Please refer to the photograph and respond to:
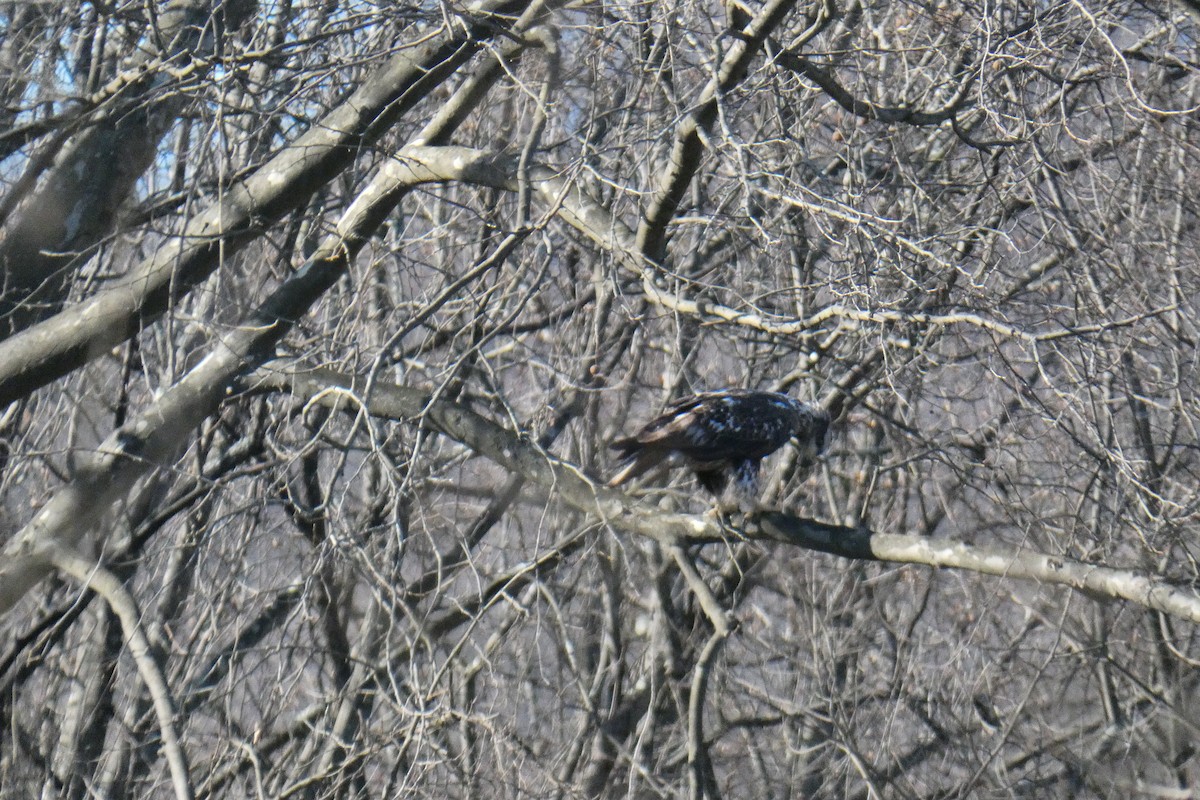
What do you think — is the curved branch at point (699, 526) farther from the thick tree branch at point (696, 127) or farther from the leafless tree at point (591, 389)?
the thick tree branch at point (696, 127)

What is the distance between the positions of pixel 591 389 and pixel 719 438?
1.85 feet

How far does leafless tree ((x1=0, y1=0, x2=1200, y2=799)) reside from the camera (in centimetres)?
391

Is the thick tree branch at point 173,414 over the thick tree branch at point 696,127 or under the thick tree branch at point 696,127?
under

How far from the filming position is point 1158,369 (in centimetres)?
531

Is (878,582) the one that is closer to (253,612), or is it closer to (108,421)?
(253,612)

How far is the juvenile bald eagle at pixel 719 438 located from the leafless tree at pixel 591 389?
0.62 feet

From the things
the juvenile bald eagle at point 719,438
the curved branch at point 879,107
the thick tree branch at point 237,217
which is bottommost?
the juvenile bald eagle at point 719,438

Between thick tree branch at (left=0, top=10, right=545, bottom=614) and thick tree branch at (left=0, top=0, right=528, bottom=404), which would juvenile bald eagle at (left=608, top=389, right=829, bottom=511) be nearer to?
thick tree branch at (left=0, top=10, right=545, bottom=614)

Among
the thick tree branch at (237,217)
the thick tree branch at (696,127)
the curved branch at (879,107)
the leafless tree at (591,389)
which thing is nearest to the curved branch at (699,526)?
the leafless tree at (591,389)

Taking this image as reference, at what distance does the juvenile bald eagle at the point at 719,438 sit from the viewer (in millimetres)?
4727

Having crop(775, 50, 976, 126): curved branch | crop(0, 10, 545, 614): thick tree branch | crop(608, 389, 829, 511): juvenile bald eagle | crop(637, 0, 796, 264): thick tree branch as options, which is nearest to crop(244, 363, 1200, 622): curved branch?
crop(0, 10, 545, 614): thick tree branch

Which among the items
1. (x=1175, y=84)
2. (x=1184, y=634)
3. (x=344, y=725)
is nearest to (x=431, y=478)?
(x=344, y=725)

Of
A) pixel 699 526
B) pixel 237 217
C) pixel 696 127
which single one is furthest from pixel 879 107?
pixel 237 217

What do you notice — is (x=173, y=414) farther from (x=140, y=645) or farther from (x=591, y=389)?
(x=591, y=389)
